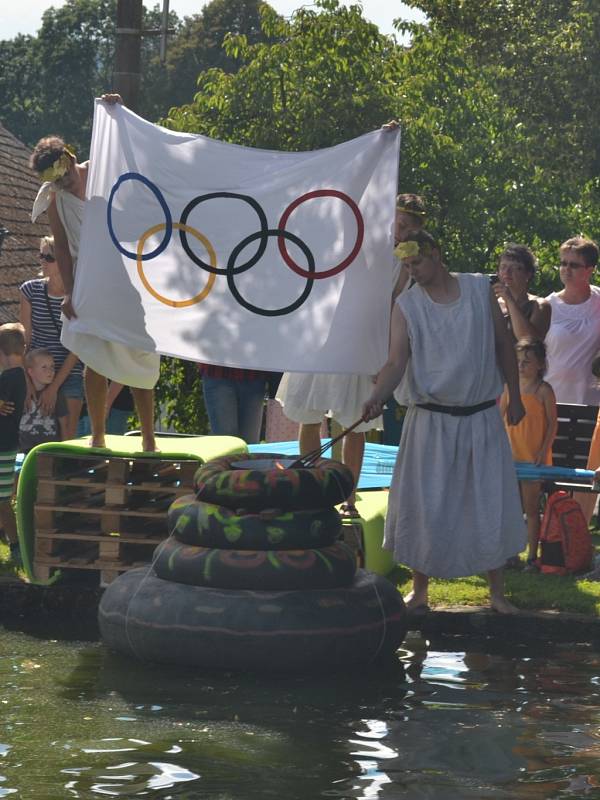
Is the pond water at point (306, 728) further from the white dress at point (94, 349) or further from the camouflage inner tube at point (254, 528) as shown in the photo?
the white dress at point (94, 349)

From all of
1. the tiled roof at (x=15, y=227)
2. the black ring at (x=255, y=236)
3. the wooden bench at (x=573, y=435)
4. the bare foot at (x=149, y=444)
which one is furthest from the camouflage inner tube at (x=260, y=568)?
the tiled roof at (x=15, y=227)

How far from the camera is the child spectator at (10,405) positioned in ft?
34.6

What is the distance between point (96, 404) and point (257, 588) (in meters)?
2.35

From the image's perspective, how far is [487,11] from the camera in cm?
3162

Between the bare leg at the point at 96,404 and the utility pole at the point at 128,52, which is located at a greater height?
the utility pole at the point at 128,52

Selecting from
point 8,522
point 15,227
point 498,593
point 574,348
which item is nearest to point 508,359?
point 498,593

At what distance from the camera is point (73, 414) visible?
1188 cm

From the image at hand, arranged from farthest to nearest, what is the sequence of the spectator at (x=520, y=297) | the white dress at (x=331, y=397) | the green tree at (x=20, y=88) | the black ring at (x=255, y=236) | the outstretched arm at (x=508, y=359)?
the green tree at (x=20, y=88) < the spectator at (x=520, y=297) < the white dress at (x=331, y=397) < the black ring at (x=255, y=236) < the outstretched arm at (x=508, y=359)

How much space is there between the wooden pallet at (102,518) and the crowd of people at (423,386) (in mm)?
263

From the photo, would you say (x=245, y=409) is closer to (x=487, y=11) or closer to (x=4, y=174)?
(x=4, y=174)

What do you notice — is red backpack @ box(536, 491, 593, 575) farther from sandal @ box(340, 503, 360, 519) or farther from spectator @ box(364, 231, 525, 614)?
sandal @ box(340, 503, 360, 519)

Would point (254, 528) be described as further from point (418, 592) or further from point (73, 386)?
point (73, 386)

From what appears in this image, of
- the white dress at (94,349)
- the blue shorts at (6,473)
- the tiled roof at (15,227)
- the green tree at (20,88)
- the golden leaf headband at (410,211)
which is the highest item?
the green tree at (20,88)

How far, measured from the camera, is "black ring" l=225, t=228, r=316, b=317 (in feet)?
31.4
